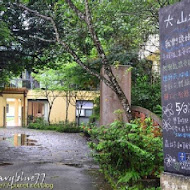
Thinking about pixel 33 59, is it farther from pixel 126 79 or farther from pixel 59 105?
pixel 59 105

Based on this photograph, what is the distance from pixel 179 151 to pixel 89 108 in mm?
26230

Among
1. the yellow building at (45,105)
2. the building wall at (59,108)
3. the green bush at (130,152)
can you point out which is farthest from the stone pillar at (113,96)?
the building wall at (59,108)

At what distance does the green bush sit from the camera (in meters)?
4.39

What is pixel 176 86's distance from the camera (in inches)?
148

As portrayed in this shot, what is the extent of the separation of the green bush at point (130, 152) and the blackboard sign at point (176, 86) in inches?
23.8

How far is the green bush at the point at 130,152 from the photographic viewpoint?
4387mm

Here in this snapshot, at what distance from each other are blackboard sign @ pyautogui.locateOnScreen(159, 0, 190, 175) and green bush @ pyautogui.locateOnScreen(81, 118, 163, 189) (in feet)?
1.98

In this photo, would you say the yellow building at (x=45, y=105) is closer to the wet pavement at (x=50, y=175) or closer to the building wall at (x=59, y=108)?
the building wall at (x=59, y=108)

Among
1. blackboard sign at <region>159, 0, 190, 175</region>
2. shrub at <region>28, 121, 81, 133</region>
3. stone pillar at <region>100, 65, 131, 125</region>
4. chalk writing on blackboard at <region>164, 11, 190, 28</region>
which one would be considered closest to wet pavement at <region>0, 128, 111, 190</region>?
stone pillar at <region>100, 65, 131, 125</region>

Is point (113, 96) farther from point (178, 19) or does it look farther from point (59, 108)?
point (59, 108)

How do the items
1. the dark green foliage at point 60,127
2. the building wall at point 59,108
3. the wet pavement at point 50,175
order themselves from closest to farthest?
the wet pavement at point 50,175, the dark green foliage at point 60,127, the building wall at point 59,108

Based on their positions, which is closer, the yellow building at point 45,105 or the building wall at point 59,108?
the yellow building at point 45,105

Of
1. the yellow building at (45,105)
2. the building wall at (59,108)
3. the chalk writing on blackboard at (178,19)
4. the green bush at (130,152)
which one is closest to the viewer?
the chalk writing on blackboard at (178,19)

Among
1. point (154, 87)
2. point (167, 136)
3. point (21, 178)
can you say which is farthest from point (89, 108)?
point (167, 136)
